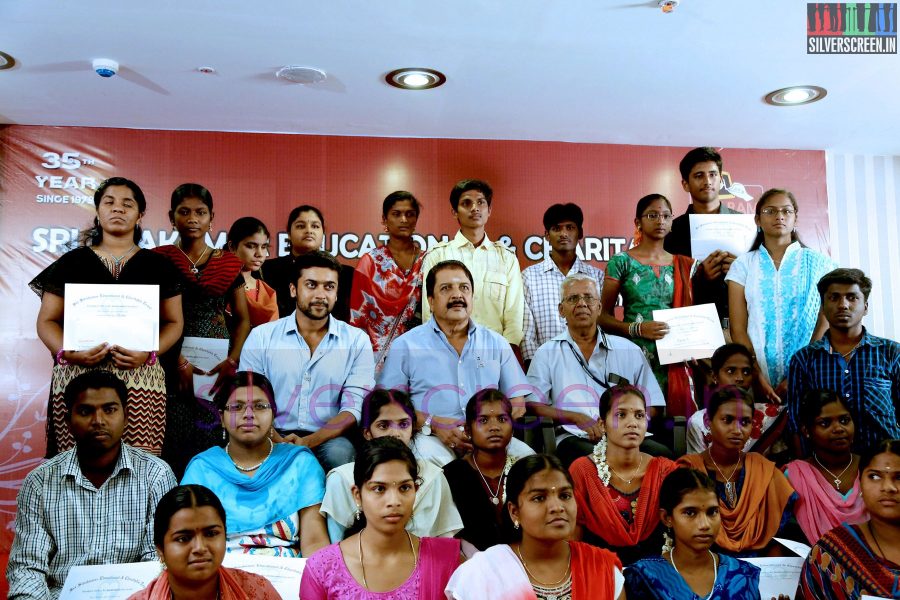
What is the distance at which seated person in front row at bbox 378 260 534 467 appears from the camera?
4.23 meters

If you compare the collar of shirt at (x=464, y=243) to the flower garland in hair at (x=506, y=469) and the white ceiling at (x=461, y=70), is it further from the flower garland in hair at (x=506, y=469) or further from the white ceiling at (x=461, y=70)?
the flower garland in hair at (x=506, y=469)

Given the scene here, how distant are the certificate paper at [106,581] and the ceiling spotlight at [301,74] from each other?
9.12 ft

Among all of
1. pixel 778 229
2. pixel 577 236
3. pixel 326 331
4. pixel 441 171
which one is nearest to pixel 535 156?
pixel 441 171

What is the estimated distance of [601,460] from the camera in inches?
149

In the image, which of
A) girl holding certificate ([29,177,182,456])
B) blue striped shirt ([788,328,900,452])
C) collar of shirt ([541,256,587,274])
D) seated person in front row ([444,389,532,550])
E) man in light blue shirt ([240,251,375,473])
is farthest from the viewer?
collar of shirt ([541,256,587,274])

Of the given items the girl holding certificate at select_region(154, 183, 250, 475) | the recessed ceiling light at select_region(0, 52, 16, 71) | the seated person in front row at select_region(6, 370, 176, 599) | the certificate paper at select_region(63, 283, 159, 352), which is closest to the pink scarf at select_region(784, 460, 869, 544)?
the girl holding certificate at select_region(154, 183, 250, 475)

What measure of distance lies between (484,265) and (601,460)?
1470 mm

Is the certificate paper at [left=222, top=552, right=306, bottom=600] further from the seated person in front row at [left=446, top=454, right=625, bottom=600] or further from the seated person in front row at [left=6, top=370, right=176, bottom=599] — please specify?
the seated person in front row at [left=446, top=454, right=625, bottom=600]

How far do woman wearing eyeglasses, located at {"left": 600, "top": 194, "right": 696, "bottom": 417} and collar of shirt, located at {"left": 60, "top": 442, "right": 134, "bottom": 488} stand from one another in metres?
2.52

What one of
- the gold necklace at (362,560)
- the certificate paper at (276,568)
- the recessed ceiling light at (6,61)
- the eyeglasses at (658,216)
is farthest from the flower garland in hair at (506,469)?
the recessed ceiling light at (6,61)

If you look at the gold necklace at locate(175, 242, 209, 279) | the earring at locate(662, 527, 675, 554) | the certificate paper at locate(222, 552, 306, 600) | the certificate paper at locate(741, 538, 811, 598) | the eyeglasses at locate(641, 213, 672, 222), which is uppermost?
the eyeglasses at locate(641, 213, 672, 222)

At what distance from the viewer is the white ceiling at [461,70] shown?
4.17m

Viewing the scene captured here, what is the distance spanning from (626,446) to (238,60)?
292cm

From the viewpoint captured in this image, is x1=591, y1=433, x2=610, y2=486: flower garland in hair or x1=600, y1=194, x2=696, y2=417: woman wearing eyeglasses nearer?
x1=591, y1=433, x2=610, y2=486: flower garland in hair
